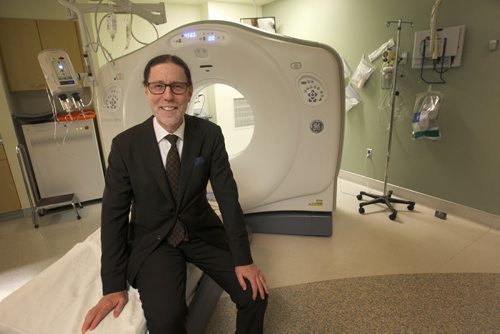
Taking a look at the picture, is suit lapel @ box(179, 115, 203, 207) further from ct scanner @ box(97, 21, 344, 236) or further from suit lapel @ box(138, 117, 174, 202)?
ct scanner @ box(97, 21, 344, 236)

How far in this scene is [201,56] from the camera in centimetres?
185

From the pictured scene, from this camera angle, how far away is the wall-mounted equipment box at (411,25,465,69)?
218cm

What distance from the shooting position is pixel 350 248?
2.06 metres

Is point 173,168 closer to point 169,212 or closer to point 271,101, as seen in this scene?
point 169,212

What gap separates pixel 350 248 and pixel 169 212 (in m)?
1.40

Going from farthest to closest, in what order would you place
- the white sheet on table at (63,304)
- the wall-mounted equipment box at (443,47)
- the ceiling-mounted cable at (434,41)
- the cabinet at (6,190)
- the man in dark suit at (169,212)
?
the cabinet at (6,190), the wall-mounted equipment box at (443,47), the ceiling-mounted cable at (434,41), the man in dark suit at (169,212), the white sheet on table at (63,304)

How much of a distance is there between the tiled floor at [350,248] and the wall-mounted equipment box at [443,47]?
1209 millimetres

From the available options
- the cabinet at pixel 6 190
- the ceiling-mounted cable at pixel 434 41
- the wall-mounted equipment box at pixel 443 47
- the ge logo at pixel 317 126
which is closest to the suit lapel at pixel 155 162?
the ge logo at pixel 317 126

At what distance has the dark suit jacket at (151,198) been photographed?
1127 mm

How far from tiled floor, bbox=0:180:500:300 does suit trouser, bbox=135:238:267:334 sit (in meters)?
0.62

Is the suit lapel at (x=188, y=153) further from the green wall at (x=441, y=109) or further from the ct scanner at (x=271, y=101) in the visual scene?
the green wall at (x=441, y=109)

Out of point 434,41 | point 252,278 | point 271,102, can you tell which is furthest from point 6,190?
point 434,41

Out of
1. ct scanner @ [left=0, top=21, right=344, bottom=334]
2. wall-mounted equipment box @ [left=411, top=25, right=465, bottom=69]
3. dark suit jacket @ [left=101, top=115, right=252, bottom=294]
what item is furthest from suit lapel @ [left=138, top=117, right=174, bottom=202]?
wall-mounted equipment box @ [left=411, top=25, right=465, bottom=69]

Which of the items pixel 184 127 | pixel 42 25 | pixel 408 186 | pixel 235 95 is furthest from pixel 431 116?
pixel 42 25
